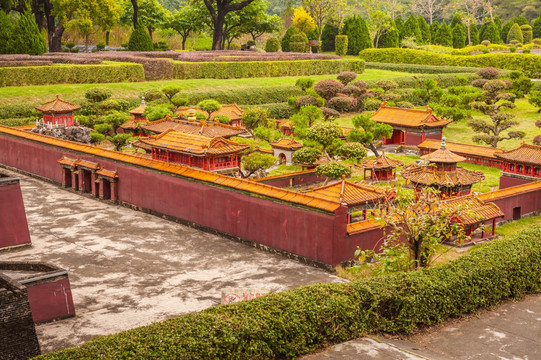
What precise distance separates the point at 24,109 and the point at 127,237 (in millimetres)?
24192

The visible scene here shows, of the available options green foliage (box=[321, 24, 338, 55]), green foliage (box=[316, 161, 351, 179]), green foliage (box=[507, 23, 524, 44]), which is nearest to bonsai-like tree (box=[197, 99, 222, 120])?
green foliage (box=[316, 161, 351, 179])

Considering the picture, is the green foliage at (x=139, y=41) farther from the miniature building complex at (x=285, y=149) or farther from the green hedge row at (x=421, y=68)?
the miniature building complex at (x=285, y=149)

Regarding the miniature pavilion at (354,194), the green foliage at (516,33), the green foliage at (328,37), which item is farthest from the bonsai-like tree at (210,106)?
Result: the green foliage at (516,33)

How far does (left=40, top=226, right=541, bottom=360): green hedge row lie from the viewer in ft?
46.9

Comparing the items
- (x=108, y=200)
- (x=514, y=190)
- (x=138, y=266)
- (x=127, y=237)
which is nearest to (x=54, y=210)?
(x=108, y=200)

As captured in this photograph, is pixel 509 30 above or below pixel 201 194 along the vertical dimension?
above

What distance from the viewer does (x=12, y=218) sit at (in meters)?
27.0

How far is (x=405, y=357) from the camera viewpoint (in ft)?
51.3

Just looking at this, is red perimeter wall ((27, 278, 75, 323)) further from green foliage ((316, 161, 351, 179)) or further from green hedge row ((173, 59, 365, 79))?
green hedge row ((173, 59, 365, 79))

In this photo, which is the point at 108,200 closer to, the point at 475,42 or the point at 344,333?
the point at 344,333

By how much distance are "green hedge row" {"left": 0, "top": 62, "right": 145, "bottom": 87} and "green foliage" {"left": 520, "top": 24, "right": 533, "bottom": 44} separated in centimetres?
6829

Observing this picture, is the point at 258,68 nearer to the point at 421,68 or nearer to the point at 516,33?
the point at 421,68

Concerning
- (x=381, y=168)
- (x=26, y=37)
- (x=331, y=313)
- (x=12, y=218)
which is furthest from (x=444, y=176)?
(x=26, y=37)

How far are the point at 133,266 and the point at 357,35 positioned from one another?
72.8 metres
